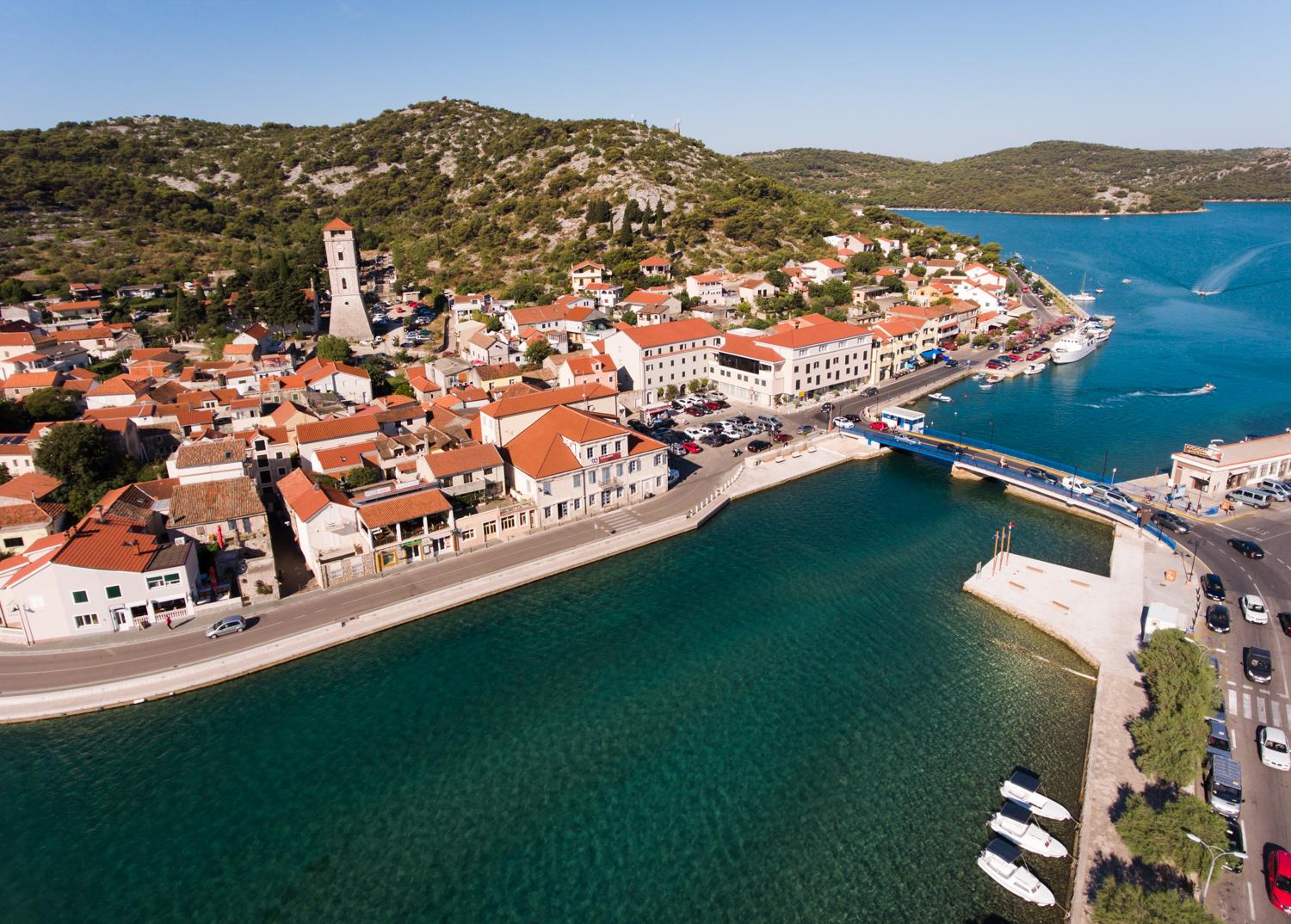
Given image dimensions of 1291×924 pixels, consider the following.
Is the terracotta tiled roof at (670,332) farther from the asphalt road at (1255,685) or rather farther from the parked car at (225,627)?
the asphalt road at (1255,685)

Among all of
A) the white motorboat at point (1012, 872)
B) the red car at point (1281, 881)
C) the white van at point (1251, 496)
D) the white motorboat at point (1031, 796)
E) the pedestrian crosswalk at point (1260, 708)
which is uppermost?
the white van at point (1251, 496)

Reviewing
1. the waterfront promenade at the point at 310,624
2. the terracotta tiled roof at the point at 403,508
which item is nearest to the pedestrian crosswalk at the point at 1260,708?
the waterfront promenade at the point at 310,624

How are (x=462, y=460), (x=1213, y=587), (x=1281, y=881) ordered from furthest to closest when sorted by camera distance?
(x=462, y=460), (x=1213, y=587), (x=1281, y=881)

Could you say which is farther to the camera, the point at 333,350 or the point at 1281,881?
the point at 333,350

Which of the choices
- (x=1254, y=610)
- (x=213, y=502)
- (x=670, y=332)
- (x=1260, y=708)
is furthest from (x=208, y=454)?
(x=1254, y=610)

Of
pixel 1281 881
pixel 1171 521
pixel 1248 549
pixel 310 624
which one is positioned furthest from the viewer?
pixel 1171 521

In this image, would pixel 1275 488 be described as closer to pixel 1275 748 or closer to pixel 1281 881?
pixel 1275 748
